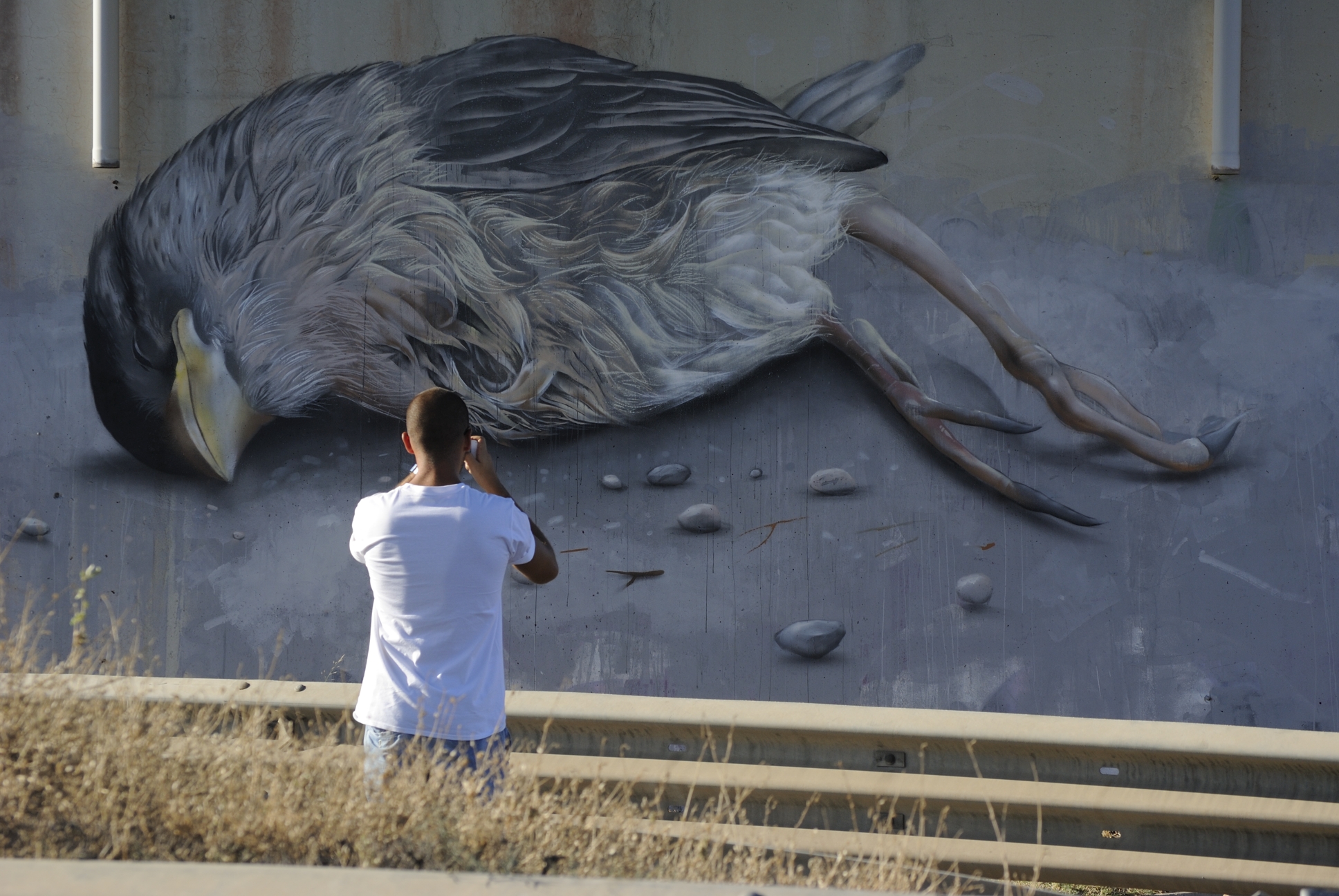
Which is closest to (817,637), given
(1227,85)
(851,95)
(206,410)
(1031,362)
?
(1031,362)

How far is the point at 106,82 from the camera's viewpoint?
5.50 meters

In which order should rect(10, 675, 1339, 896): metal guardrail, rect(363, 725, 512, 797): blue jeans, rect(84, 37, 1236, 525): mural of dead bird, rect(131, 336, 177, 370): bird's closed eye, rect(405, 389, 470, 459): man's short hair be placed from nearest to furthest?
rect(363, 725, 512, 797): blue jeans < rect(405, 389, 470, 459): man's short hair < rect(10, 675, 1339, 896): metal guardrail < rect(84, 37, 1236, 525): mural of dead bird < rect(131, 336, 177, 370): bird's closed eye

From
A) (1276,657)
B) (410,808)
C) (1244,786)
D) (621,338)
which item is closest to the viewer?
(410,808)

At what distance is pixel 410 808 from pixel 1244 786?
231 centimetres

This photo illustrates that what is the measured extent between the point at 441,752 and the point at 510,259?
11.4 feet

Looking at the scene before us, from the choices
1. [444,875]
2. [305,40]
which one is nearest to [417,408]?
[444,875]

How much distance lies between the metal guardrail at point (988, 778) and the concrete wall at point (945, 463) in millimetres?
1996

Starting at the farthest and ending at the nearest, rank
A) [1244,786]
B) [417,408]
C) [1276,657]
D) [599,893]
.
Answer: [1276,657]
[1244,786]
[417,408]
[599,893]

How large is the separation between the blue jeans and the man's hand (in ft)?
1.41

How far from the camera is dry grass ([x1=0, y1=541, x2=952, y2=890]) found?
7.07 ft

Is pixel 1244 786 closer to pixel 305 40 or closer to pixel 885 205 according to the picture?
pixel 885 205

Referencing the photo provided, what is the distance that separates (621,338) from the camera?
5.36m

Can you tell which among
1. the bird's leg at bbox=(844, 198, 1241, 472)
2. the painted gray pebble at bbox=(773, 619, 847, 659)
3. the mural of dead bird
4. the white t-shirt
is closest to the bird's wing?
the mural of dead bird

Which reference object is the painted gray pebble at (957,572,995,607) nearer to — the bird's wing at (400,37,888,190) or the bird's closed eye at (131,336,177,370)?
the bird's wing at (400,37,888,190)
